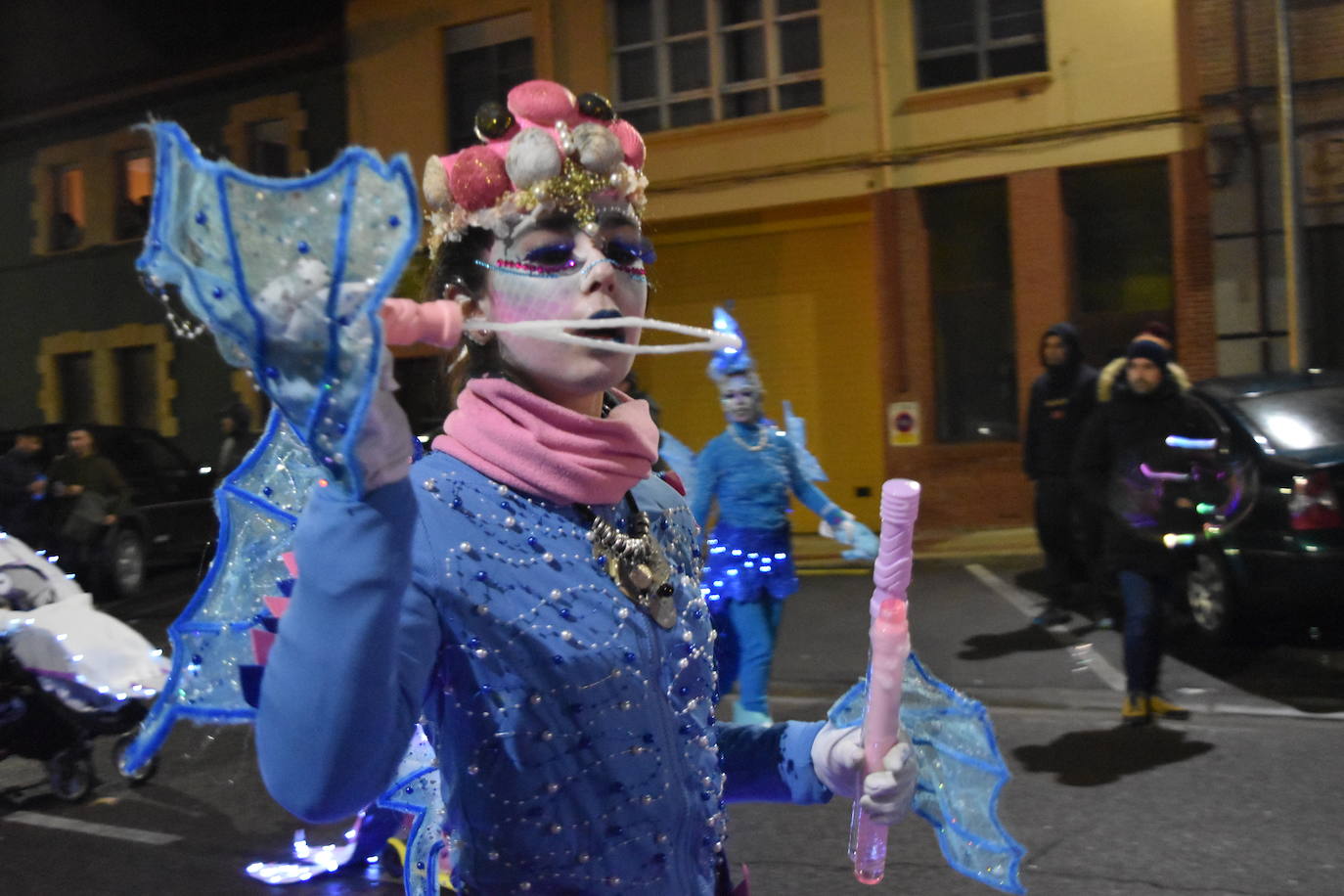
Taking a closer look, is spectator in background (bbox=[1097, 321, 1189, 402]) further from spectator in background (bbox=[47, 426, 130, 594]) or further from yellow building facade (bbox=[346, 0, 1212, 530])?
spectator in background (bbox=[47, 426, 130, 594])

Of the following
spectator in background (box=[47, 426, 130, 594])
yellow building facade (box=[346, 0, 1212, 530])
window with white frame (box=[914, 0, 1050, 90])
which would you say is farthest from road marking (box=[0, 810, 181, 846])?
window with white frame (box=[914, 0, 1050, 90])

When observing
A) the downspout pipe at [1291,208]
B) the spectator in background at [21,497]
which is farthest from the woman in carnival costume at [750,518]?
the downspout pipe at [1291,208]

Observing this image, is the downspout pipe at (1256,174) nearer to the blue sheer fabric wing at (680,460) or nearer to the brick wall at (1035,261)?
the brick wall at (1035,261)

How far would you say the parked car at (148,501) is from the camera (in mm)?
13945

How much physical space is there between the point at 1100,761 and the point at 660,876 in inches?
204

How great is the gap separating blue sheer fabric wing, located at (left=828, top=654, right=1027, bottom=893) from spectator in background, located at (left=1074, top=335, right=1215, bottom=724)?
201 inches

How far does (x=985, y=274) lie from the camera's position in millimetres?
15164

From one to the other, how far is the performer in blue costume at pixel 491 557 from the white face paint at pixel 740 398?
459 centimetres

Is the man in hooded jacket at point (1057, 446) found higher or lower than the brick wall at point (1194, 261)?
lower

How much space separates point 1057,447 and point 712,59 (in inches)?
363

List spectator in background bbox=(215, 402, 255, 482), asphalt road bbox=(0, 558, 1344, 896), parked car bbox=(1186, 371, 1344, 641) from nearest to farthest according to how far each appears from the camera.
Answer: asphalt road bbox=(0, 558, 1344, 896) → parked car bbox=(1186, 371, 1344, 641) → spectator in background bbox=(215, 402, 255, 482)

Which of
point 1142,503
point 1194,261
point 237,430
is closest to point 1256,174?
point 1194,261

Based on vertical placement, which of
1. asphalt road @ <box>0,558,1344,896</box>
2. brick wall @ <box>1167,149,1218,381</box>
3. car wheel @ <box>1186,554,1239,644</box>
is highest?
brick wall @ <box>1167,149,1218,381</box>

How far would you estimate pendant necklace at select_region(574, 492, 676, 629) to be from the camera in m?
1.76
